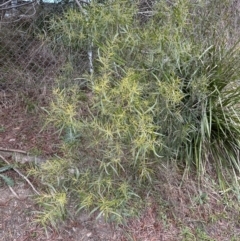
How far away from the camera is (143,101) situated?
7.75 ft

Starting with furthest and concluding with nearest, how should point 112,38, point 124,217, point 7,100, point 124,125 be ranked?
point 7,100
point 112,38
point 124,217
point 124,125

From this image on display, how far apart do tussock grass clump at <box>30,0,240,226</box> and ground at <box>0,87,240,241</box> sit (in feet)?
0.55

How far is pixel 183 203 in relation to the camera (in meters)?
2.86

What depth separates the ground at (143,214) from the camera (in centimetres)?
254

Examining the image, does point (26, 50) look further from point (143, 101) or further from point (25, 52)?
point (143, 101)

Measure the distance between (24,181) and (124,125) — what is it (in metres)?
1.11

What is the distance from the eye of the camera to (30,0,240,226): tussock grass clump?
88.4 inches

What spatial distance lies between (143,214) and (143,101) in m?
0.88

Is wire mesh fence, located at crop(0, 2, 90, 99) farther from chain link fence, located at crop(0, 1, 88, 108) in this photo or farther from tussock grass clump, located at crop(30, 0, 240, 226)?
tussock grass clump, located at crop(30, 0, 240, 226)

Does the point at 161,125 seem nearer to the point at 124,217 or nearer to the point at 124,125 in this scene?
the point at 124,125

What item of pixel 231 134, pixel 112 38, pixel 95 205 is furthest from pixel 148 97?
pixel 231 134

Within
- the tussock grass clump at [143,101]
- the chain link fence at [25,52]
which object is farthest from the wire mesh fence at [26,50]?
the tussock grass clump at [143,101]

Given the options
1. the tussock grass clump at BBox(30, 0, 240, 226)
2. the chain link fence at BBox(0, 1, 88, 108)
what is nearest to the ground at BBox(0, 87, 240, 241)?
the tussock grass clump at BBox(30, 0, 240, 226)

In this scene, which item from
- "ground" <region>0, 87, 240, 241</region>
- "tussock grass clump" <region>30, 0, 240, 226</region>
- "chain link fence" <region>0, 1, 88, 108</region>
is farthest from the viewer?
"chain link fence" <region>0, 1, 88, 108</region>
